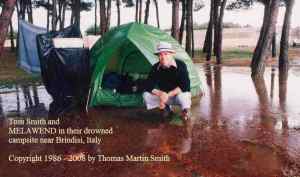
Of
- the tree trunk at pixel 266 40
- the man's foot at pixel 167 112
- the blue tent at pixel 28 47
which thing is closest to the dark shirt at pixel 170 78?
the man's foot at pixel 167 112

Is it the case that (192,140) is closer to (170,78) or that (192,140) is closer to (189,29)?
(170,78)

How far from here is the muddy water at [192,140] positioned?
5.40 m

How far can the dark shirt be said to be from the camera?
25.3ft

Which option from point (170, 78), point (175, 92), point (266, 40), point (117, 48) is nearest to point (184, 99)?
point (175, 92)

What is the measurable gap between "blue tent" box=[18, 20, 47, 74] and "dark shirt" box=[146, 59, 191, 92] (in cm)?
870

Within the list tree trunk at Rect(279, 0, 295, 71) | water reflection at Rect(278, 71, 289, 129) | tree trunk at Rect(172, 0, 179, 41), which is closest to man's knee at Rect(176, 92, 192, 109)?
water reflection at Rect(278, 71, 289, 129)

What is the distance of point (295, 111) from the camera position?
9062mm

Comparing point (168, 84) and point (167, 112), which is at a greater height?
point (168, 84)

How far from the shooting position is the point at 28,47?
50.4 ft

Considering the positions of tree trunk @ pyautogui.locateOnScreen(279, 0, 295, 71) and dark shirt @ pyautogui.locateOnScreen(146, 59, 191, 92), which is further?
tree trunk @ pyautogui.locateOnScreen(279, 0, 295, 71)

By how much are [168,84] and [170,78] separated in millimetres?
150

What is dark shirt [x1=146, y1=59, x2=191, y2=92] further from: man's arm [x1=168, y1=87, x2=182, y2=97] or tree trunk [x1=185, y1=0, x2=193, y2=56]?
tree trunk [x1=185, y1=0, x2=193, y2=56]

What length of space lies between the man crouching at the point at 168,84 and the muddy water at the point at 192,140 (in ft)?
1.61

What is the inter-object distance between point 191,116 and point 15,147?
12.7 feet
